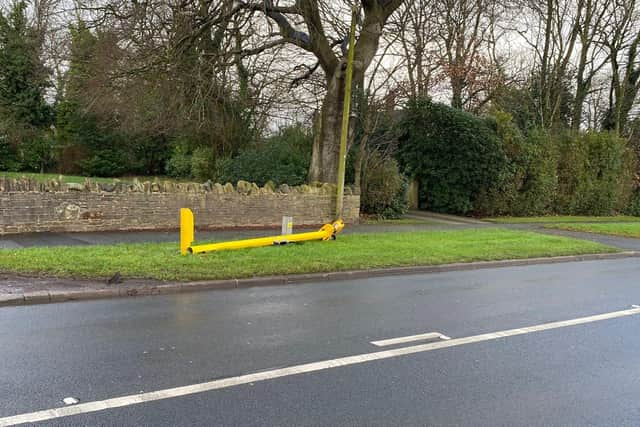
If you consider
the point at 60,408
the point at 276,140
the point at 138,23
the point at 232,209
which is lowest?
the point at 60,408

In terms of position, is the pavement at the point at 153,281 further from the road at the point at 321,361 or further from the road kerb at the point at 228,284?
the road at the point at 321,361

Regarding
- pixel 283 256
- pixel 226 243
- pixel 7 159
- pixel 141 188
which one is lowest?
pixel 283 256

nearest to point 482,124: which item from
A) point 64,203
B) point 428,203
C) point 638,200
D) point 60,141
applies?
point 428,203

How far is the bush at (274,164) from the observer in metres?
18.4

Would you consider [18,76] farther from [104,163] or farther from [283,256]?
[283,256]

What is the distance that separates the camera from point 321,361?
4.97m

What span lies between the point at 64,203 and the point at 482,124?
644 inches

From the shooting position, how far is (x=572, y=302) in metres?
7.92

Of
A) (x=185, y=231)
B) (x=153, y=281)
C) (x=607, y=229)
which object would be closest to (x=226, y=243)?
(x=185, y=231)

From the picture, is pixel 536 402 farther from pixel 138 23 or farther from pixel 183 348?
pixel 138 23

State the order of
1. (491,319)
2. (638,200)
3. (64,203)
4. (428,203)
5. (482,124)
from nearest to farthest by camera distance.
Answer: (491,319) → (64,203) → (482,124) → (428,203) → (638,200)

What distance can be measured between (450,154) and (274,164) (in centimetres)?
802

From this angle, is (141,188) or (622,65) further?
(622,65)

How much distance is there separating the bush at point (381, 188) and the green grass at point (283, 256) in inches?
178
